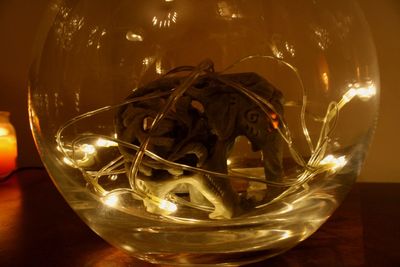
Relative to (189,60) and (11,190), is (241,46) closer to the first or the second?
(189,60)

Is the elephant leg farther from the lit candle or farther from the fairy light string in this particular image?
the lit candle

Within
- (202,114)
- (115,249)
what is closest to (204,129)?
(202,114)

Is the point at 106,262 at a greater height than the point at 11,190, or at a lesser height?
lesser

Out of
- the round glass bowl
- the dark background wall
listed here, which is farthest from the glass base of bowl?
the dark background wall

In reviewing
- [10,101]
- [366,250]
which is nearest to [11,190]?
[10,101]

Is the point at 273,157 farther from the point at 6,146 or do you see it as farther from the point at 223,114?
the point at 6,146

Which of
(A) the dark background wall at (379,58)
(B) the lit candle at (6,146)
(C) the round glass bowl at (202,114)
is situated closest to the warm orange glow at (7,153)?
(B) the lit candle at (6,146)

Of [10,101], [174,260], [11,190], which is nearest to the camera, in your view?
[174,260]
